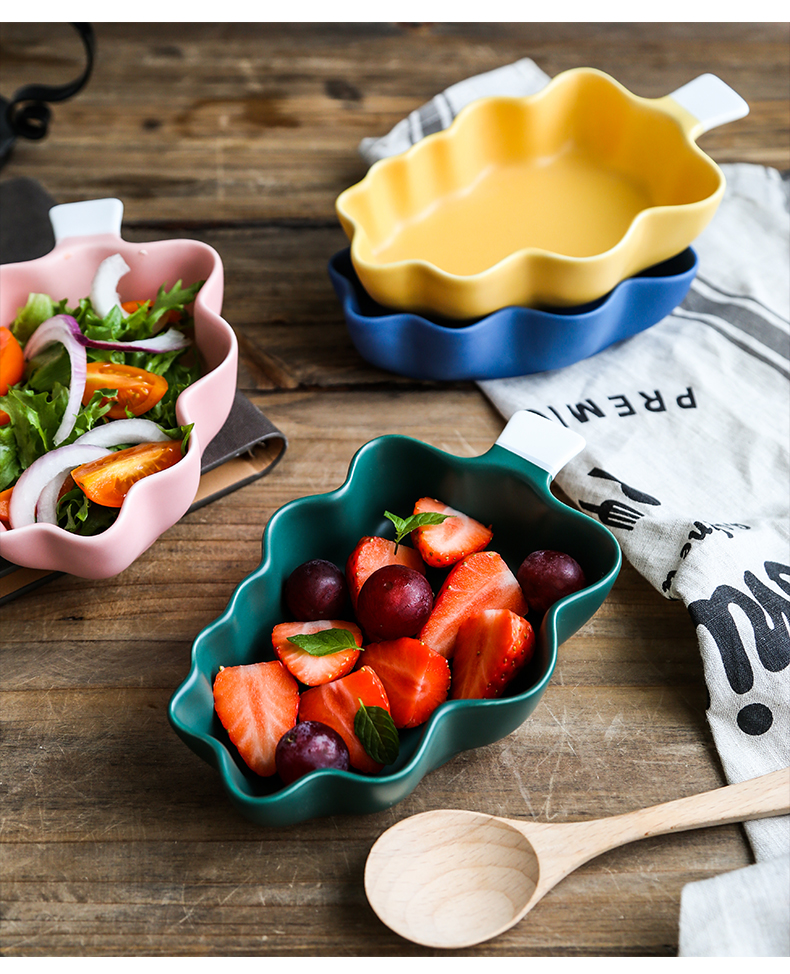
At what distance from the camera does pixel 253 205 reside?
1405 mm

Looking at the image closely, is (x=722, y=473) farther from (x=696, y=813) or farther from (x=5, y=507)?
(x=5, y=507)

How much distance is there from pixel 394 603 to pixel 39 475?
402mm

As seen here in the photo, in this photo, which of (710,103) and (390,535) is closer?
(390,535)

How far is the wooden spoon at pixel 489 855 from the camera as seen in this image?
27.0 inches

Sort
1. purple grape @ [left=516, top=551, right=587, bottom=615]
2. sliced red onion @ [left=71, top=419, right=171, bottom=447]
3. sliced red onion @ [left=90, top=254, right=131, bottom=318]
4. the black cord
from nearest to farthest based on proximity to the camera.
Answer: purple grape @ [left=516, top=551, right=587, bottom=615] → sliced red onion @ [left=71, top=419, right=171, bottom=447] → sliced red onion @ [left=90, top=254, right=131, bottom=318] → the black cord

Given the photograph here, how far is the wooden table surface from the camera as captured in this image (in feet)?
2.34

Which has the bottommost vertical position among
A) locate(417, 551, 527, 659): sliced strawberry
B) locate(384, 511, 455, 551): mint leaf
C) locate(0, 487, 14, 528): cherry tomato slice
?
locate(0, 487, 14, 528): cherry tomato slice

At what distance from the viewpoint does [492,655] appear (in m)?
0.74

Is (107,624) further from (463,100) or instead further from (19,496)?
(463,100)

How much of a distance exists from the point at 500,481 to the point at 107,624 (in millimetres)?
455

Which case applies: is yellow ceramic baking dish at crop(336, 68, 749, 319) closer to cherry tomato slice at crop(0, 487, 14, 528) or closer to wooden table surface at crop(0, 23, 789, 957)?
wooden table surface at crop(0, 23, 789, 957)

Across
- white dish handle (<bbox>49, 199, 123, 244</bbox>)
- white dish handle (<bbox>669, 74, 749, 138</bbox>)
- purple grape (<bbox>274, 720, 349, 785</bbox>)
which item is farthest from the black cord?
purple grape (<bbox>274, 720, 349, 785</bbox>)

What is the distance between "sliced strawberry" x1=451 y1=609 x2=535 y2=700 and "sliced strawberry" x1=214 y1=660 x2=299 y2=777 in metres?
0.16

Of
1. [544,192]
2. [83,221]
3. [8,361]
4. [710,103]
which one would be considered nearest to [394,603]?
[8,361]
